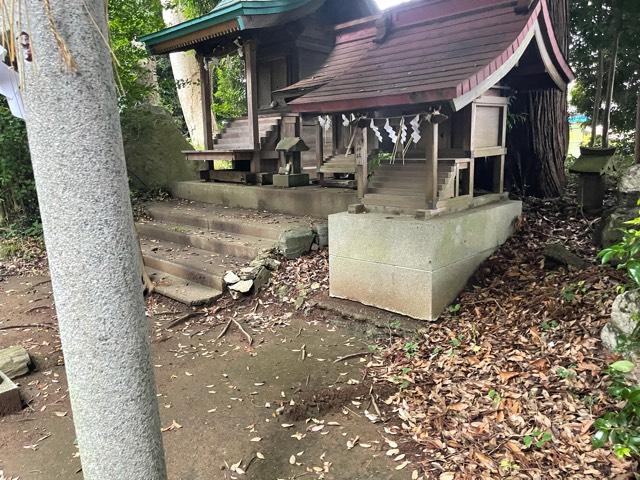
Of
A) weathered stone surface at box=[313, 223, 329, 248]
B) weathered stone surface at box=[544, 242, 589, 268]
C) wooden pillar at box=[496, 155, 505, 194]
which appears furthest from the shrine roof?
weathered stone surface at box=[544, 242, 589, 268]

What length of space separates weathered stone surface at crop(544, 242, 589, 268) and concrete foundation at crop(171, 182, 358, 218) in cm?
257

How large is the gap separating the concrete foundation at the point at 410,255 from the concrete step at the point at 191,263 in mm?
1569

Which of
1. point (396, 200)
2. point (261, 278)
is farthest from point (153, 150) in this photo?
point (396, 200)

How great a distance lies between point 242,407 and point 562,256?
11.2 ft

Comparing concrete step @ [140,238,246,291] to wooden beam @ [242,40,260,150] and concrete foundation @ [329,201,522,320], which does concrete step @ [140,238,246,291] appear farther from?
wooden beam @ [242,40,260,150]

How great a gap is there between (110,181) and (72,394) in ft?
2.74

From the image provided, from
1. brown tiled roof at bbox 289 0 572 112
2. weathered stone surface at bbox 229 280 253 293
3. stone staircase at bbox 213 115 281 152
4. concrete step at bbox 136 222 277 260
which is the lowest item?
weathered stone surface at bbox 229 280 253 293

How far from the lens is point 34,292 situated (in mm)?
6445

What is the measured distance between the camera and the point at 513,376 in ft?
11.7

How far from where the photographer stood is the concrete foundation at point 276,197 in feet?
23.2

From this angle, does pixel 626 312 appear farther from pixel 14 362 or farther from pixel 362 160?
pixel 14 362

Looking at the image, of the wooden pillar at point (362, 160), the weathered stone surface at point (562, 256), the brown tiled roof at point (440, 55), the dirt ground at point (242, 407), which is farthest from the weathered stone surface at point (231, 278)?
the weathered stone surface at point (562, 256)

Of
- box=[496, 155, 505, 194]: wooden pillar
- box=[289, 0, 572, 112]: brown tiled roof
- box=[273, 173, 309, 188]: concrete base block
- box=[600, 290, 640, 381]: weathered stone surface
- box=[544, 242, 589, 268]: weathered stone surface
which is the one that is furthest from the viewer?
box=[273, 173, 309, 188]: concrete base block

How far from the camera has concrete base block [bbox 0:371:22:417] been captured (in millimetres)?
3711
